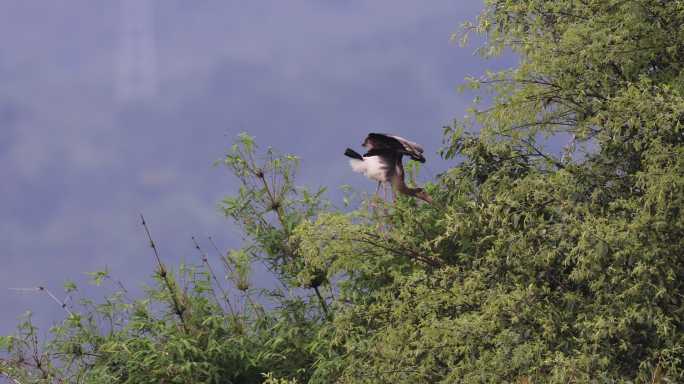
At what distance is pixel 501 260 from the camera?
349 inches

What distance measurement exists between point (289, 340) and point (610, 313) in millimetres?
3539

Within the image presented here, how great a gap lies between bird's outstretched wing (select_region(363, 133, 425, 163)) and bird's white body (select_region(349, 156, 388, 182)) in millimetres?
147

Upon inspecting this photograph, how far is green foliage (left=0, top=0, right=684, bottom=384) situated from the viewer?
8.27m

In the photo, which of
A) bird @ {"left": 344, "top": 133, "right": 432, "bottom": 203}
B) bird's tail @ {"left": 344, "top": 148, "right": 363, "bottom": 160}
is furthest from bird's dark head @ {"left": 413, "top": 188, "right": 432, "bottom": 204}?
bird's tail @ {"left": 344, "top": 148, "right": 363, "bottom": 160}

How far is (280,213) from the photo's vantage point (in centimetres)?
1121

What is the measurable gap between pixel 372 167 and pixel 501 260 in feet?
9.56

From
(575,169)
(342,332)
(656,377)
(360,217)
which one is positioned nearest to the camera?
(656,377)

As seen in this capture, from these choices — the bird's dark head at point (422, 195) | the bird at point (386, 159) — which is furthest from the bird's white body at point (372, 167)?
the bird's dark head at point (422, 195)

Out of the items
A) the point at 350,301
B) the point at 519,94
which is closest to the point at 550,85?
the point at 519,94

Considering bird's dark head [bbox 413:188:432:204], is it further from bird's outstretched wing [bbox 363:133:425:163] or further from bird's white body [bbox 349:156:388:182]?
bird's outstretched wing [bbox 363:133:425:163]

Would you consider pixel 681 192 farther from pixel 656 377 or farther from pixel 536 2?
pixel 536 2

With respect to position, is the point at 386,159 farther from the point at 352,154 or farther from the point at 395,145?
the point at 352,154

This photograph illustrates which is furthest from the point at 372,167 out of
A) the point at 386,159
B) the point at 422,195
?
the point at 422,195

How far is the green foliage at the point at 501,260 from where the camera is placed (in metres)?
8.27
